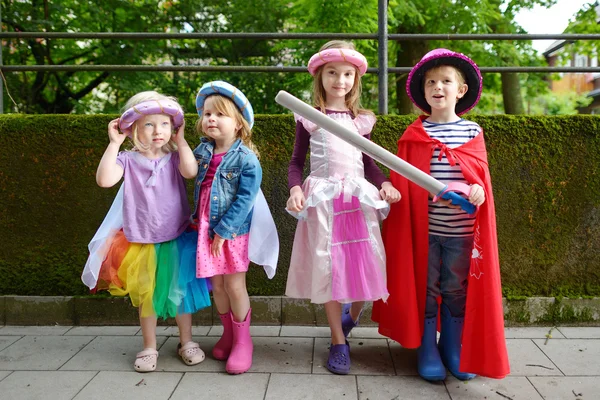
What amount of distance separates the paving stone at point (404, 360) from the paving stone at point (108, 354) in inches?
56.0

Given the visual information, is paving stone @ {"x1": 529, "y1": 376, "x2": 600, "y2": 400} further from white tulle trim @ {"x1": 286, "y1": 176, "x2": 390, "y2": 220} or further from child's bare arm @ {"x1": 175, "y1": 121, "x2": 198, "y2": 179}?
child's bare arm @ {"x1": 175, "y1": 121, "x2": 198, "y2": 179}

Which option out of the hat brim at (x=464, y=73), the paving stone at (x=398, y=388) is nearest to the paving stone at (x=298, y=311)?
the paving stone at (x=398, y=388)

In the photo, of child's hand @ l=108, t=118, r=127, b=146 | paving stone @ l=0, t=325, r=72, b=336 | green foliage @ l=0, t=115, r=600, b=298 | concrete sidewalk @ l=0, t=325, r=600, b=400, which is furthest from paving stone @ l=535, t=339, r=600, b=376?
paving stone @ l=0, t=325, r=72, b=336

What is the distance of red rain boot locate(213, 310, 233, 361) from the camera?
3.01m

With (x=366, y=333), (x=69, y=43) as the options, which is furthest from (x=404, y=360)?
(x=69, y=43)

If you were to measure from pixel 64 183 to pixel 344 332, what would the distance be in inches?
88.9

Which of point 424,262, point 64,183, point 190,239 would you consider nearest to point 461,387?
point 424,262

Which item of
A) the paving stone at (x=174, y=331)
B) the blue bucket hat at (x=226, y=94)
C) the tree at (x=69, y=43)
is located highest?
the tree at (x=69, y=43)

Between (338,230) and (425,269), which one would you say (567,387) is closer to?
(425,269)

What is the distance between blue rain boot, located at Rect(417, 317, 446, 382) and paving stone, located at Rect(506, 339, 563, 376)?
43 centimetres

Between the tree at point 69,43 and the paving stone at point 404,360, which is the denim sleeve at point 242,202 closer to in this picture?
the paving stone at point 404,360

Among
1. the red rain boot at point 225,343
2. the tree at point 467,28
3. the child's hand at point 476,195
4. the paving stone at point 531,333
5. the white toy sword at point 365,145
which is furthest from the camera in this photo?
the tree at point 467,28

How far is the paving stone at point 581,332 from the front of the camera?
3369mm

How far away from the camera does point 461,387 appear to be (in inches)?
105
